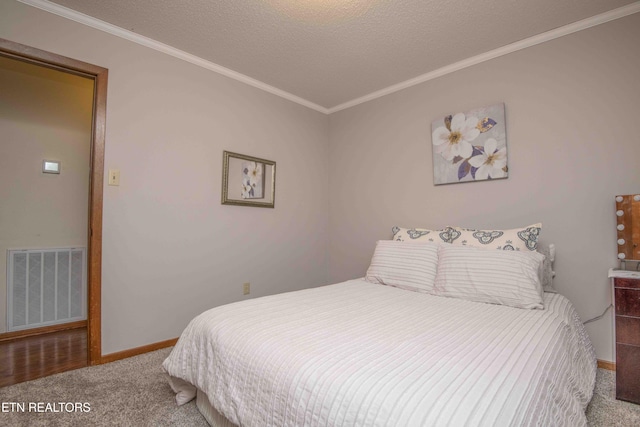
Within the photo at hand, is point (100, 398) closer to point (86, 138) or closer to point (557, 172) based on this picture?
point (86, 138)

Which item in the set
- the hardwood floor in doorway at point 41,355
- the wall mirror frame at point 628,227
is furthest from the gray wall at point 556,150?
the hardwood floor in doorway at point 41,355

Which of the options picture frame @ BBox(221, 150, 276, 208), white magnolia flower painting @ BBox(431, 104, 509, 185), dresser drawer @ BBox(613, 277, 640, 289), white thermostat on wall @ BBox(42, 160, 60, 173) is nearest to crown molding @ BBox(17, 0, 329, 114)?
picture frame @ BBox(221, 150, 276, 208)

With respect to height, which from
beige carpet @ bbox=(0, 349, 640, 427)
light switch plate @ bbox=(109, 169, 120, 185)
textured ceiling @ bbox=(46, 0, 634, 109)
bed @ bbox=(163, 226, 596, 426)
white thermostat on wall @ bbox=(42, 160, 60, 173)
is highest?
textured ceiling @ bbox=(46, 0, 634, 109)

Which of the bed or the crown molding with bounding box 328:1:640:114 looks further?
the crown molding with bounding box 328:1:640:114

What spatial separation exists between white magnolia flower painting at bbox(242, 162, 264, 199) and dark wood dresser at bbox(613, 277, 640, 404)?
265cm

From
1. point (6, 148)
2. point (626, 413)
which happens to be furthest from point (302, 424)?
point (6, 148)

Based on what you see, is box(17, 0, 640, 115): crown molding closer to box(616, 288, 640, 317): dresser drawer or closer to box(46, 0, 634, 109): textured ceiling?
box(46, 0, 634, 109): textured ceiling

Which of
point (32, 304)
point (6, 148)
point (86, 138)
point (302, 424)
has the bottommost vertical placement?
point (32, 304)

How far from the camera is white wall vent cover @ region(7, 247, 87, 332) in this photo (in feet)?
8.55

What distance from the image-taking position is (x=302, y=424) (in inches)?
33.3

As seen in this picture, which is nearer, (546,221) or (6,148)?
(546,221)

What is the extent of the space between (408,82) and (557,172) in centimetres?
150

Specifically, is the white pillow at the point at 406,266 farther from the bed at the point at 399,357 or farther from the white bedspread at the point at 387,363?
the white bedspread at the point at 387,363

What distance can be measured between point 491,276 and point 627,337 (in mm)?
678
